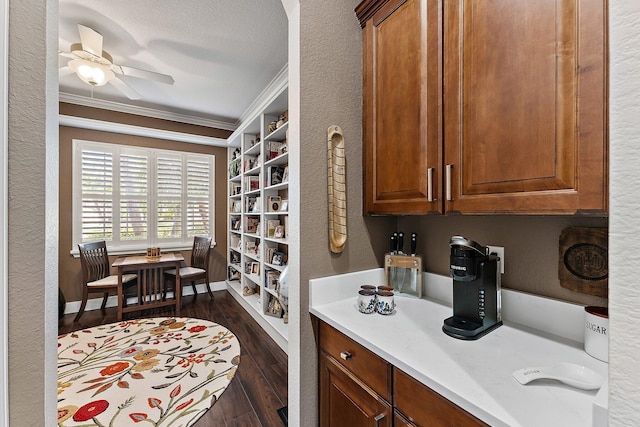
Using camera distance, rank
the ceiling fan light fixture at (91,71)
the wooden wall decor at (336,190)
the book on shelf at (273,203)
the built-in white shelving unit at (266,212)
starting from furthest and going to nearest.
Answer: the book on shelf at (273,203) → the built-in white shelving unit at (266,212) → the ceiling fan light fixture at (91,71) → the wooden wall decor at (336,190)

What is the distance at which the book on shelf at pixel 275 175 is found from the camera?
296 centimetres

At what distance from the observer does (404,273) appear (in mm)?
1452

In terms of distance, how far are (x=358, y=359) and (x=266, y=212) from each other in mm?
2207

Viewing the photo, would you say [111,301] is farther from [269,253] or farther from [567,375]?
[567,375]

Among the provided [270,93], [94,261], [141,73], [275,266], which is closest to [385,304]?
[275,266]

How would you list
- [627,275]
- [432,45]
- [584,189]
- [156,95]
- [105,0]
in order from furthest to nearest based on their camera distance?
[156,95]
[105,0]
[432,45]
[584,189]
[627,275]

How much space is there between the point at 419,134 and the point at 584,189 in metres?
0.56

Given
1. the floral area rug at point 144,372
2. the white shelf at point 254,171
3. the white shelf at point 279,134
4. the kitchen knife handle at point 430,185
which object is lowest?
the floral area rug at point 144,372

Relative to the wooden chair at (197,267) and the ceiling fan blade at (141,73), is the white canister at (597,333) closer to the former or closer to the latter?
the ceiling fan blade at (141,73)

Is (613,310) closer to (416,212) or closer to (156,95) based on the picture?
(416,212)

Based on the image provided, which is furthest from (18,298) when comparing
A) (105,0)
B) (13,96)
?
(105,0)

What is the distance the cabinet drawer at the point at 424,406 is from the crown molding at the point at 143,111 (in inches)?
171

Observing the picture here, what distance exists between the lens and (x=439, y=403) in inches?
28.8

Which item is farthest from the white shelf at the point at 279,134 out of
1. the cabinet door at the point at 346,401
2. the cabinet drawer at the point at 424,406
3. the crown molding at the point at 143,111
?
the cabinet drawer at the point at 424,406
